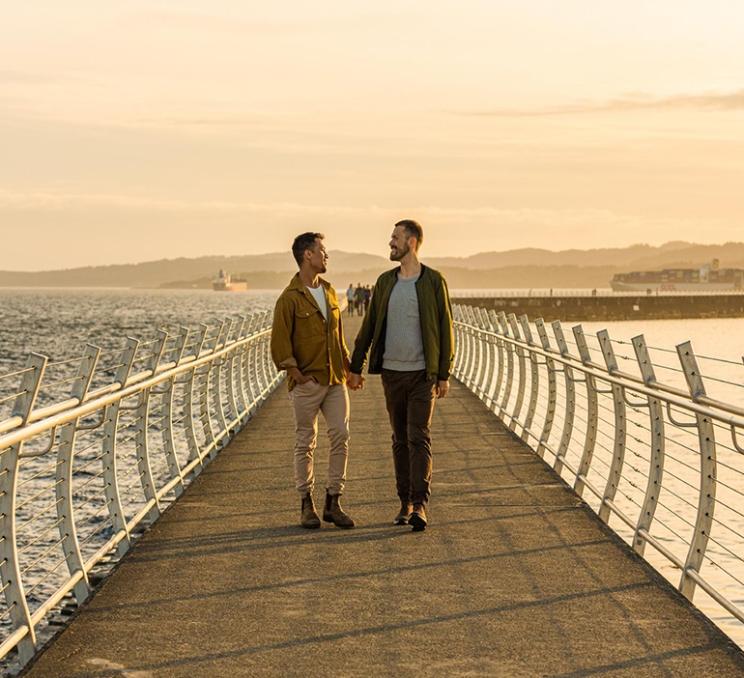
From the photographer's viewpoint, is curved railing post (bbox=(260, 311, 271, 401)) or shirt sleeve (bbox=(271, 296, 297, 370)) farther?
curved railing post (bbox=(260, 311, 271, 401))

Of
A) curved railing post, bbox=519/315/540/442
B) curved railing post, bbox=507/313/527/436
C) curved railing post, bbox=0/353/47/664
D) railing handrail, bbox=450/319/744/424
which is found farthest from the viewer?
curved railing post, bbox=507/313/527/436

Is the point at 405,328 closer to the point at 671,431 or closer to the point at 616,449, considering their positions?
the point at 616,449

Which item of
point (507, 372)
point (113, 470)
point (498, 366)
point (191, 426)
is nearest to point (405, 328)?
point (113, 470)

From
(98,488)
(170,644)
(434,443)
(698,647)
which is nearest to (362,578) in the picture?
(170,644)

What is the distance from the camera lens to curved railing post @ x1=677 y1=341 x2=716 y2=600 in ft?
20.1

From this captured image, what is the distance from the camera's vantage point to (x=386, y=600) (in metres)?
6.03

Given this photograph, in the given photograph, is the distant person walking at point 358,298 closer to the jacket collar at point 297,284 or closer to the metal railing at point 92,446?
the metal railing at point 92,446

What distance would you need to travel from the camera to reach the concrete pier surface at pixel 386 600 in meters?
5.09

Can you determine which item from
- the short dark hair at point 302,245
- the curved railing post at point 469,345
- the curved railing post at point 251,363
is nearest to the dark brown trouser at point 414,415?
the short dark hair at point 302,245

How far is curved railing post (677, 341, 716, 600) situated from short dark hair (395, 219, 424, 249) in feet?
6.57

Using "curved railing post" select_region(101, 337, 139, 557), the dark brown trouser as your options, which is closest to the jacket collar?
the dark brown trouser

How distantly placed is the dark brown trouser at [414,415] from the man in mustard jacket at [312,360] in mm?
324

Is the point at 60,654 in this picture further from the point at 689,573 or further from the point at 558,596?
the point at 689,573

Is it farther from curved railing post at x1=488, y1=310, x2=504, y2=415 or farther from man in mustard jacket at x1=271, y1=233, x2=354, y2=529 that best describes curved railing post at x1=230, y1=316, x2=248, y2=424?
man in mustard jacket at x1=271, y1=233, x2=354, y2=529
